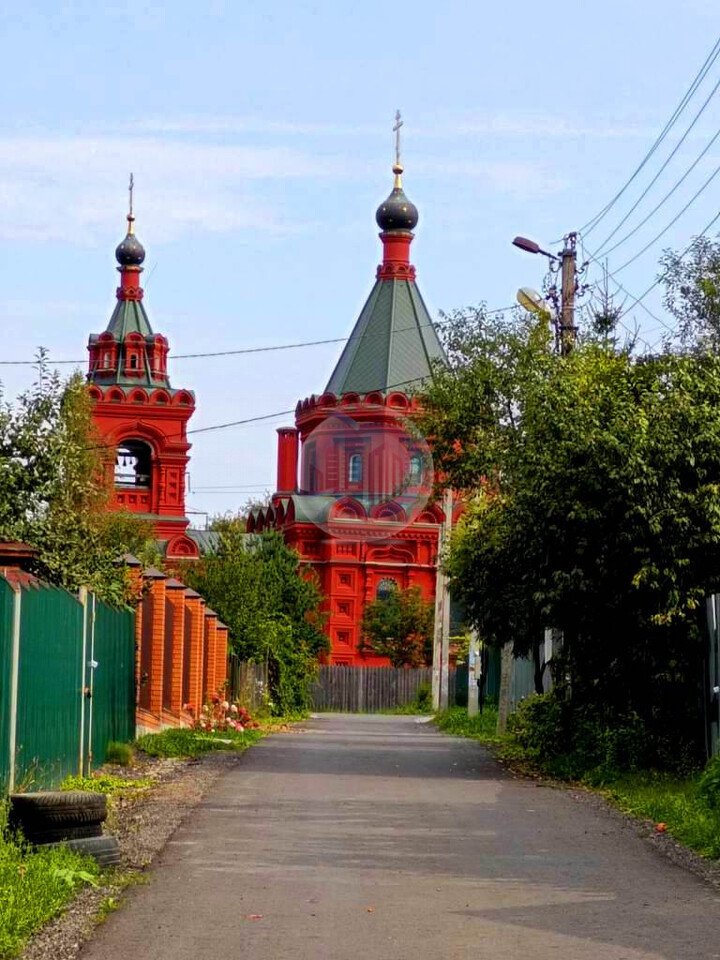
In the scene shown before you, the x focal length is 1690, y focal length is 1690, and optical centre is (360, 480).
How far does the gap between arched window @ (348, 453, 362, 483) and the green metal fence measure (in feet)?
175

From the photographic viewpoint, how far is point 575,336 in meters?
26.7

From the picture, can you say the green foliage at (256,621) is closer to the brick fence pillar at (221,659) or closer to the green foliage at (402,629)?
the brick fence pillar at (221,659)

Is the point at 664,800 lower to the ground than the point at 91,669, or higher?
lower

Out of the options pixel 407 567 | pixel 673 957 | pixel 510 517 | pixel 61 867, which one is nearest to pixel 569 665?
pixel 510 517

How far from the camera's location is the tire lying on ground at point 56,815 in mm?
10508

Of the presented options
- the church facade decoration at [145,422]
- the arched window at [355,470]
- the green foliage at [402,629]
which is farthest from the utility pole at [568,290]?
the church facade decoration at [145,422]

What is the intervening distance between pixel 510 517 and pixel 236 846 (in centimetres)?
941

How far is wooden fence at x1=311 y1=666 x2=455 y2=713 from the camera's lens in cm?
6378

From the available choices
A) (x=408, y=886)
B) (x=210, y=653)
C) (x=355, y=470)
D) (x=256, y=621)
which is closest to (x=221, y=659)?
(x=210, y=653)

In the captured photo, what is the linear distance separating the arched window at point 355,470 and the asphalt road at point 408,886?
5727cm

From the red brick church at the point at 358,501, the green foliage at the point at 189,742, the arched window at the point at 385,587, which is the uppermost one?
the red brick church at the point at 358,501

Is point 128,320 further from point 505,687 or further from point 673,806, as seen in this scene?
point 673,806

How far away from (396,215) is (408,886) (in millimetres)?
72551

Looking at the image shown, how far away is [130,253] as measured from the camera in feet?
289
